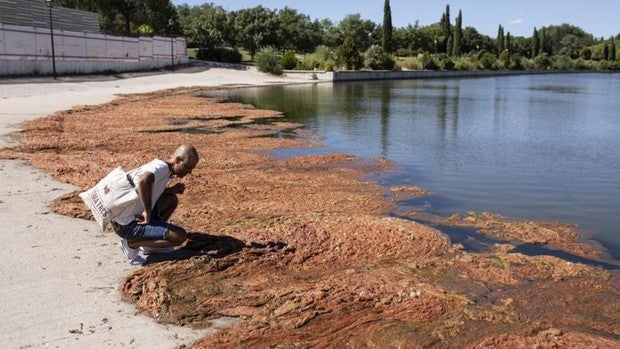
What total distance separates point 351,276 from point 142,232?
7.21 ft

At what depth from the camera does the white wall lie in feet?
125

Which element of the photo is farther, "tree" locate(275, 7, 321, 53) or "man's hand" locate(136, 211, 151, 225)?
"tree" locate(275, 7, 321, 53)

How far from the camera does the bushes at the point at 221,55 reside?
71500 mm

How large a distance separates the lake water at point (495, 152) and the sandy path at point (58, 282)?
578cm

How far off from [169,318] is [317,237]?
8.85 feet

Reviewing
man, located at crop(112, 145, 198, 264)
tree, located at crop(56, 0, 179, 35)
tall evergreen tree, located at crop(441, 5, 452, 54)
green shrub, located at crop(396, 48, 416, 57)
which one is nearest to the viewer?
man, located at crop(112, 145, 198, 264)

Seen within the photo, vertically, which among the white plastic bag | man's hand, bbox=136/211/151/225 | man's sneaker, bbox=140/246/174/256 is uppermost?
the white plastic bag

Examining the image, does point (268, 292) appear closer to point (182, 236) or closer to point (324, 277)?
point (324, 277)

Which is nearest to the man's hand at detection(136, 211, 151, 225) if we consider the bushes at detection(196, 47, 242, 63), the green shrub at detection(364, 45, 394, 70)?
the bushes at detection(196, 47, 242, 63)

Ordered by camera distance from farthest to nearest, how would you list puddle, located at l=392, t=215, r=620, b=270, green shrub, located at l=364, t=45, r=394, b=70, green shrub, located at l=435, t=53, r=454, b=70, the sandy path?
green shrub, located at l=435, t=53, r=454, b=70 → green shrub, located at l=364, t=45, r=394, b=70 → puddle, located at l=392, t=215, r=620, b=270 → the sandy path

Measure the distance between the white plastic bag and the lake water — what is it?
562cm

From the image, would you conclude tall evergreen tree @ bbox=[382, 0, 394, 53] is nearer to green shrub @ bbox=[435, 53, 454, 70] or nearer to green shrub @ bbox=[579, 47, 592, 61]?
green shrub @ bbox=[435, 53, 454, 70]

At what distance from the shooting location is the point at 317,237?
7.57 meters

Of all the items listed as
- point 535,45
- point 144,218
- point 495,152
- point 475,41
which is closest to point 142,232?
point 144,218
